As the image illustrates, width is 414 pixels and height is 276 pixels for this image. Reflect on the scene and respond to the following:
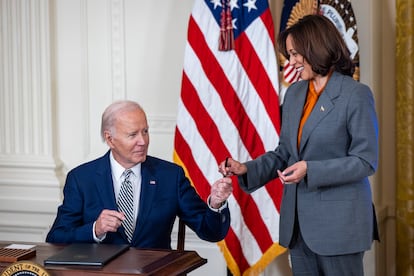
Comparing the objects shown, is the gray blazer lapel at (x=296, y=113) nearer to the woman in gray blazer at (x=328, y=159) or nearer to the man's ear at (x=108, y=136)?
the woman in gray blazer at (x=328, y=159)

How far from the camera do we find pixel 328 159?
3297 mm

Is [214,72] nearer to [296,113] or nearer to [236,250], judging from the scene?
[236,250]

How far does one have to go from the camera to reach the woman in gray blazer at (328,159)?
323 centimetres

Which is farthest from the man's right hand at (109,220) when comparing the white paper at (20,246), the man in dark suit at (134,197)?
the white paper at (20,246)

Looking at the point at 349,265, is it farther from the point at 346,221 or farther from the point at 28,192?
the point at 28,192

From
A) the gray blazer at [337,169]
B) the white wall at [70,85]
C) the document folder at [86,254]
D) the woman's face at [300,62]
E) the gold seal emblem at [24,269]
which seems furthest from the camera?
the white wall at [70,85]

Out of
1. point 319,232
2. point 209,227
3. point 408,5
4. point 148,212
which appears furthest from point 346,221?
point 408,5

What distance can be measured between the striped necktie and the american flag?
1.22m

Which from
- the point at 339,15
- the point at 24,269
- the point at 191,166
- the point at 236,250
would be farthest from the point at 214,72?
the point at 24,269

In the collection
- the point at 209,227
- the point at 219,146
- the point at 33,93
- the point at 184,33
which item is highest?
the point at 184,33

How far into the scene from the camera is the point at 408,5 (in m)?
4.65

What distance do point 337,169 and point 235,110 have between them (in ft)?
4.41

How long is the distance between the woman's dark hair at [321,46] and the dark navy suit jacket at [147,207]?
2.36ft

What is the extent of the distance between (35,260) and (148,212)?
22.8 inches
